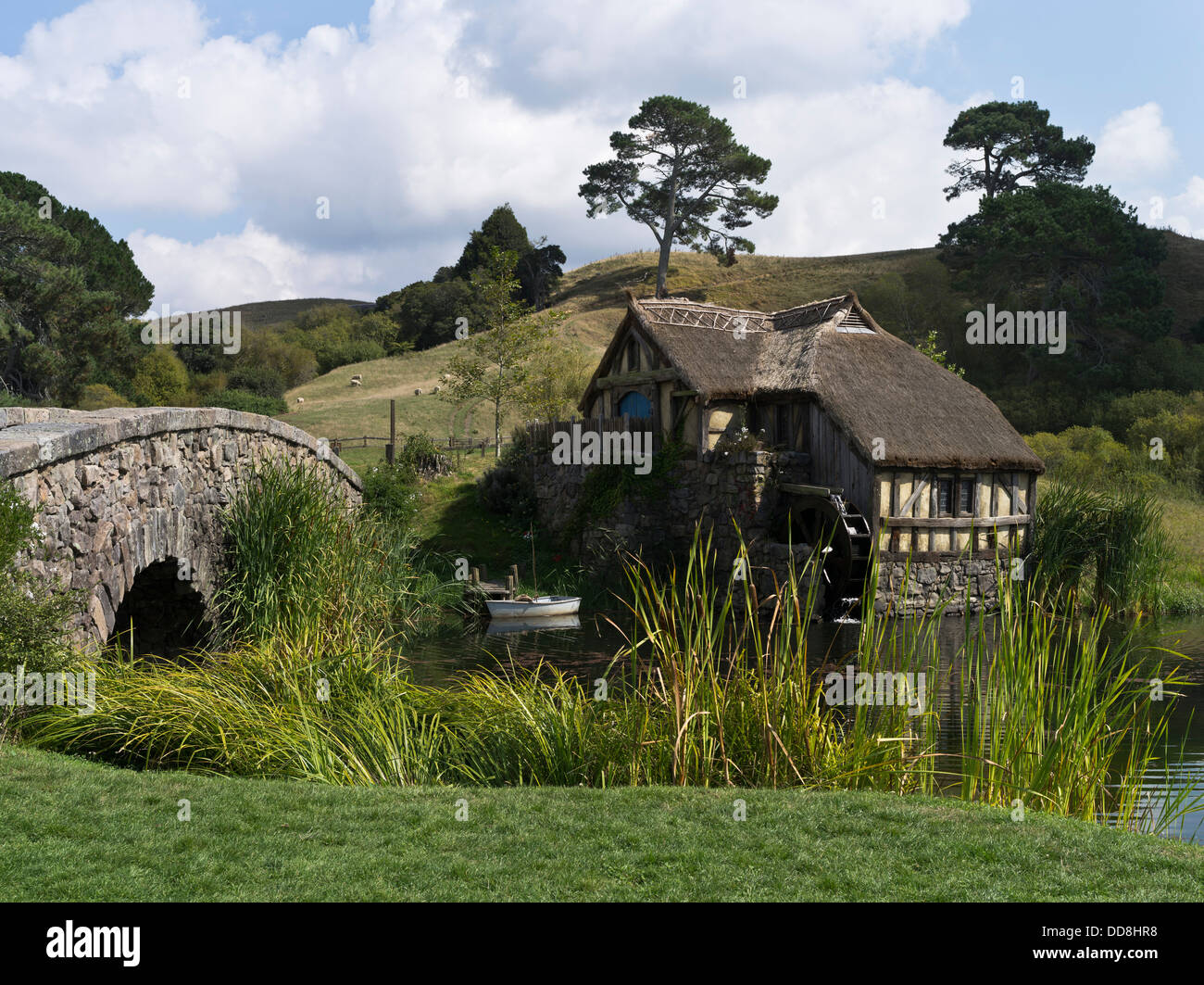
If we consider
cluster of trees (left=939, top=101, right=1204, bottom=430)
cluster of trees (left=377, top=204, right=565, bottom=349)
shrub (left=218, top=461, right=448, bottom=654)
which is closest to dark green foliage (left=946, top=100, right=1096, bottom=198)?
cluster of trees (left=939, top=101, right=1204, bottom=430)

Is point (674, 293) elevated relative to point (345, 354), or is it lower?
elevated

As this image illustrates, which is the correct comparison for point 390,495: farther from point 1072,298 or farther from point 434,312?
point 434,312

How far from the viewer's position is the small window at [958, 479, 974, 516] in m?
19.9

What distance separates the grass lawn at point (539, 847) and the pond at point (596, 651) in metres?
4.83

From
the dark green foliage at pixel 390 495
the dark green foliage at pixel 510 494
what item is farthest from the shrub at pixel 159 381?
the dark green foliage at pixel 390 495

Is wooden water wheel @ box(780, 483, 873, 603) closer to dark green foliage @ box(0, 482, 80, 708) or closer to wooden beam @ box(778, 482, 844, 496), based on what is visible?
wooden beam @ box(778, 482, 844, 496)

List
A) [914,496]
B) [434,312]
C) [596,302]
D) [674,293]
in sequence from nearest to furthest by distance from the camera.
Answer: [914,496] < [674,293] < [434,312] < [596,302]

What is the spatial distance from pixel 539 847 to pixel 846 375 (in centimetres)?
1726

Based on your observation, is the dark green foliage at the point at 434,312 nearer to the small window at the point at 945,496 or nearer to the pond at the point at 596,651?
the small window at the point at 945,496

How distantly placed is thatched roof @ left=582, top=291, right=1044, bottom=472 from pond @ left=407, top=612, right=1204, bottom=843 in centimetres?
364

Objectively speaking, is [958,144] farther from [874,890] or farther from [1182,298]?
[874,890]

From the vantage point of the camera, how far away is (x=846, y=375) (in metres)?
21.0

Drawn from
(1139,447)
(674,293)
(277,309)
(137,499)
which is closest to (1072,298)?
(1139,447)

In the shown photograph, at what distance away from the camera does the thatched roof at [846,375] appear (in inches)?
775
